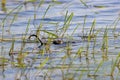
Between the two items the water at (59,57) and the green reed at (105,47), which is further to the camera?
the green reed at (105,47)

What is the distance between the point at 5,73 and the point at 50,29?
2.67 metres

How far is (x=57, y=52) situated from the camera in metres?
6.82

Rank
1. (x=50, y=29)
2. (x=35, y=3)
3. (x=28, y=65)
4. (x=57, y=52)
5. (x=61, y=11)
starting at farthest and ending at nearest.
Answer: (x=35, y=3) < (x=61, y=11) < (x=50, y=29) < (x=57, y=52) < (x=28, y=65)

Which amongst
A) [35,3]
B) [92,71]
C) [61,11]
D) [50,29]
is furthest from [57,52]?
[35,3]

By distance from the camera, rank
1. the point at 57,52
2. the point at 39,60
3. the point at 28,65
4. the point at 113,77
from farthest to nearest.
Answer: the point at 57,52 < the point at 39,60 < the point at 28,65 < the point at 113,77

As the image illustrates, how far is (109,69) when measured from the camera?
593cm

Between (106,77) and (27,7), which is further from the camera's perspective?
(27,7)

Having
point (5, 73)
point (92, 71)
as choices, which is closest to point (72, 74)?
point (92, 71)

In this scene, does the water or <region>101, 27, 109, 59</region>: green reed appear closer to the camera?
the water

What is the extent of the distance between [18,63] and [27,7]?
4.68 meters

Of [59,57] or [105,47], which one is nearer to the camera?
[59,57]

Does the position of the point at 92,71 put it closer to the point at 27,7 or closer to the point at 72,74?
the point at 72,74

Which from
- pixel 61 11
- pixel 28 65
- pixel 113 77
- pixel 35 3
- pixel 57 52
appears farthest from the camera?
pixel 35 3

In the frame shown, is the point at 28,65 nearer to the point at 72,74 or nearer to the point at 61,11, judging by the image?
the point at 72,74
